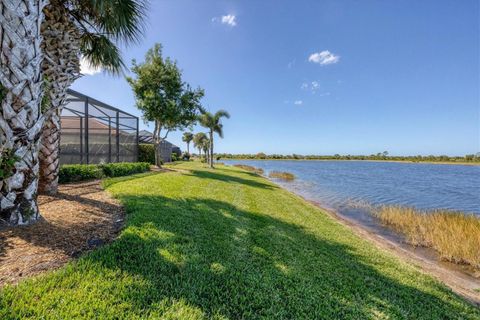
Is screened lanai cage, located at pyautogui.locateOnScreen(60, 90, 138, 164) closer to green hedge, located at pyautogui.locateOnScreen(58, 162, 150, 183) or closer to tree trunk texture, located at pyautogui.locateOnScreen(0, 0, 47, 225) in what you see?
green hedge, located at pyautogui.locateOnScreen(58, 162, 150, 183)

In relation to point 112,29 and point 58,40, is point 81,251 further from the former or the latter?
point 112,29

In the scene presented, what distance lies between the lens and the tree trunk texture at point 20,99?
118 inches

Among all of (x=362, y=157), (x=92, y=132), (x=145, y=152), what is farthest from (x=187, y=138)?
(x=362, y=157)

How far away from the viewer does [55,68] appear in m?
4.86

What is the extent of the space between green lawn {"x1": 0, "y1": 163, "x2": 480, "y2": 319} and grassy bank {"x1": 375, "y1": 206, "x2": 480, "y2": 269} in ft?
9.94

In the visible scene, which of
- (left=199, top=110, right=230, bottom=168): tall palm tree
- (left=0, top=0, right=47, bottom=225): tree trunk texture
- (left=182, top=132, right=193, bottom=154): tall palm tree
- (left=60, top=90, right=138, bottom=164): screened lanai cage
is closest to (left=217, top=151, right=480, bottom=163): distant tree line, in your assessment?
(left=182, top=132, right=193, bottom=154): tall palm tree

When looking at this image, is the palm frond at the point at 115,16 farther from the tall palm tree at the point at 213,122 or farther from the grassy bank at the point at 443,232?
the tall palm tree at the point at 213,122

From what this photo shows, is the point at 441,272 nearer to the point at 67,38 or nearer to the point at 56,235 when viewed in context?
the point at 56,235

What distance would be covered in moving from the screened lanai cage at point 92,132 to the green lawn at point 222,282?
27.5ft

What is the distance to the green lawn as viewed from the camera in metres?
2.04

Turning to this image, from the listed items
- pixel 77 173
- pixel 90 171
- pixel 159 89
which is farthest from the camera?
pixel 159 89

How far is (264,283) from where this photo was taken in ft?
9.16

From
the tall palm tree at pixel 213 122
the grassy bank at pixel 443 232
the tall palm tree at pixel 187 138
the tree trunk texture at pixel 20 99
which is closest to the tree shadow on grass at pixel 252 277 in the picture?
the tree trunk texture at pixel 20 99

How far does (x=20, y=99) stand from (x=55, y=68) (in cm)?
230
